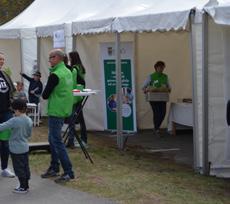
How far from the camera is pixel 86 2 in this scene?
1583cm

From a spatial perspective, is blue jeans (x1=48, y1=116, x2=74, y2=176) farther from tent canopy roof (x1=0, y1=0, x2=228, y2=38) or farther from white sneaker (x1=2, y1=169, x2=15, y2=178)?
tent canopy roof (x1=0, y1=0, x2=228, y2=38)

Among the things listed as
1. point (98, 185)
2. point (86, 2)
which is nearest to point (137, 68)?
point (86, 2)

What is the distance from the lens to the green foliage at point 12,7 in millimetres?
40844

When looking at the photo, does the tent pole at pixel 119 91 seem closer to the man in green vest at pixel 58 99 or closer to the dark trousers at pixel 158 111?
the dark trousers at pixel 158 111

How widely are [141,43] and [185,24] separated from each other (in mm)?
5809

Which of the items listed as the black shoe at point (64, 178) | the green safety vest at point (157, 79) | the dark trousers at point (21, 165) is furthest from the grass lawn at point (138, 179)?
the green safety vest at point (157, 79)

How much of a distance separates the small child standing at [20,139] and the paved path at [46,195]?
0.63 feet

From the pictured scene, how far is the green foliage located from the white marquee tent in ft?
70.8

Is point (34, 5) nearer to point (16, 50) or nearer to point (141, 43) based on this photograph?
point (16, 50)

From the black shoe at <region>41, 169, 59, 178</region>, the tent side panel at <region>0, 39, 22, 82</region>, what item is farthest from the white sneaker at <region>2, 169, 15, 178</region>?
the tent side panel at <region>0, 39, 22, 82</region>

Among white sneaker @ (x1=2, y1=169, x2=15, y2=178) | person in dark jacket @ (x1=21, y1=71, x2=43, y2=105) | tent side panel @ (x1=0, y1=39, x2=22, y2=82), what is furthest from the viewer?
tent side panel @ (x1=0, y1=39, x2=22, y2=82)

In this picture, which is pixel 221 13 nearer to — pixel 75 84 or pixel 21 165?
pixel 21 165

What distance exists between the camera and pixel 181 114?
1434cm

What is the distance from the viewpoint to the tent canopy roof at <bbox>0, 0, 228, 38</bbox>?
10.1 metres
